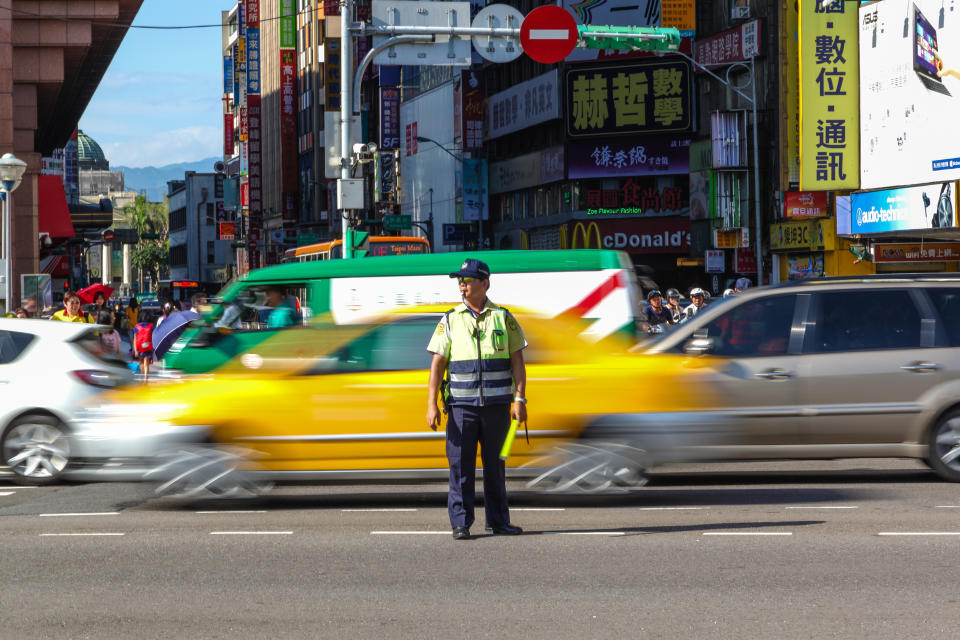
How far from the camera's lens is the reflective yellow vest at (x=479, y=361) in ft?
29.0

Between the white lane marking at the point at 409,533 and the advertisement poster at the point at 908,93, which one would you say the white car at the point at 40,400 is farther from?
the advertisement poster at the point at 908,93

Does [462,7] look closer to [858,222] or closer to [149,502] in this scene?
[149,502]

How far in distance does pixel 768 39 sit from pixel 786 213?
337 inches

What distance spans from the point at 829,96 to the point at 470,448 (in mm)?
34559

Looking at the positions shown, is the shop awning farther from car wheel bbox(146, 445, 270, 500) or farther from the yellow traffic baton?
the yellow traffic baton

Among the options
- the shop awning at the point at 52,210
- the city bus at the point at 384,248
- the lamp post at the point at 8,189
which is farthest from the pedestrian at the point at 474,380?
the shop awning at the point at 52,210

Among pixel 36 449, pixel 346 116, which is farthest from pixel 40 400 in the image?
pixel 346 116

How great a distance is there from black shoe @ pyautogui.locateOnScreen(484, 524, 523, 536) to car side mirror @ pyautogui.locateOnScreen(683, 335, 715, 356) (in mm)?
2824

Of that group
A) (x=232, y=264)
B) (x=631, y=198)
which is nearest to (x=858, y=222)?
(x=631, y=198)

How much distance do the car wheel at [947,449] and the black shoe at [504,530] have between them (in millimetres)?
4175

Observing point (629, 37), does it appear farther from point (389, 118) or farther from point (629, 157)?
point (389, 118)

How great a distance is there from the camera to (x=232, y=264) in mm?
162750

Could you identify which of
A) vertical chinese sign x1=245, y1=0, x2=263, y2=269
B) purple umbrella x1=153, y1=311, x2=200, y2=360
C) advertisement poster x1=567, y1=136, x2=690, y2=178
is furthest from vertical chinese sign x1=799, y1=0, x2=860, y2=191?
vertical chinese sign x1=245, y1=0, x2=263, y2=269

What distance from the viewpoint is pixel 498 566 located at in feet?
26.8
